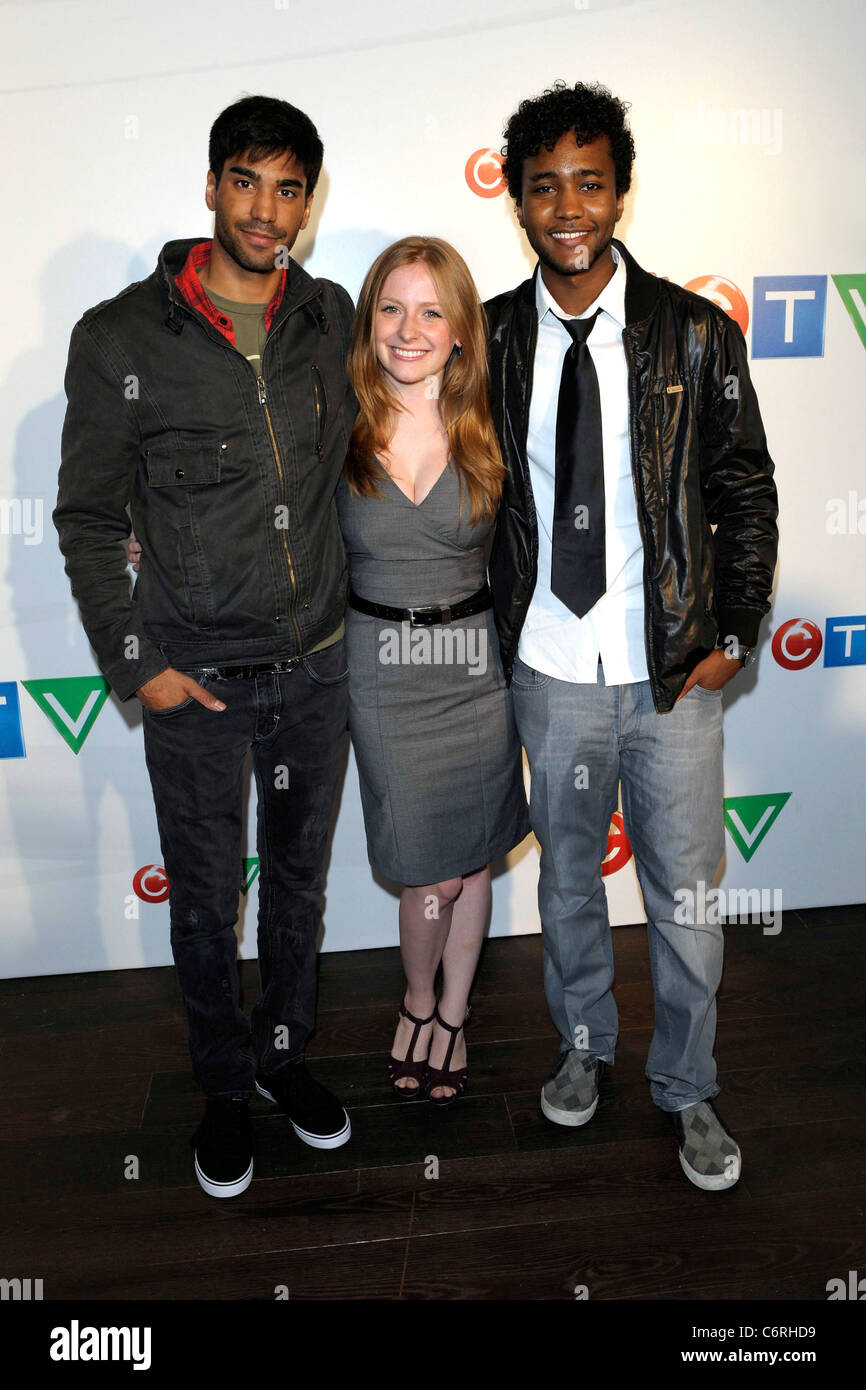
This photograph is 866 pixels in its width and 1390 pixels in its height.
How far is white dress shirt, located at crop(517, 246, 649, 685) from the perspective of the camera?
7.03 ft

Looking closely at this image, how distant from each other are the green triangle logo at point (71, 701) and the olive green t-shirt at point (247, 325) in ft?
3.77

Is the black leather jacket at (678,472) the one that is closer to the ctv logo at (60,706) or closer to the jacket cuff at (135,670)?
the jacket cuff at (135,670)

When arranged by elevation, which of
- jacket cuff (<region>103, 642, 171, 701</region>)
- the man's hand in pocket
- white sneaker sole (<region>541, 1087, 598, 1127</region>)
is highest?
jacket cuff (<region>103, 642, 171, 701</region>)

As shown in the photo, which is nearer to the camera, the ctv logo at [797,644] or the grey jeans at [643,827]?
the grey jeans at [643,827]

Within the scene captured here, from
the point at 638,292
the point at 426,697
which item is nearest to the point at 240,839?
the point at 426,697

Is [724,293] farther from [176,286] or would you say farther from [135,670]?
[135,670]

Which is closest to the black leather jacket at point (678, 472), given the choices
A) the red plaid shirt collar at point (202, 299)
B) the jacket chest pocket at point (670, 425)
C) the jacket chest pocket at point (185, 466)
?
the jacket chest pocket at point (670, 425)

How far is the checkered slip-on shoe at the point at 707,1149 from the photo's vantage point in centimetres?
228

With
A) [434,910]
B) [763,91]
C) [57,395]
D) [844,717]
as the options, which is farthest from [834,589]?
[57,395]

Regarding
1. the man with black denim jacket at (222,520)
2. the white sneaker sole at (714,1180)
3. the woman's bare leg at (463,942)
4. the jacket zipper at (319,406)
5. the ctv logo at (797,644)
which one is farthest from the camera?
the ctv logo at (797,644)

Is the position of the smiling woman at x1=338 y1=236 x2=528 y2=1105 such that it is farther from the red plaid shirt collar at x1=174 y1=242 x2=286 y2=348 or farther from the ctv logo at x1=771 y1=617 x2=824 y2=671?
the ctv logo at x1=771 y1=617 x2=824 y2=671

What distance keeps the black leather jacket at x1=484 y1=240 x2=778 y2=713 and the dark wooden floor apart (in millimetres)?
972

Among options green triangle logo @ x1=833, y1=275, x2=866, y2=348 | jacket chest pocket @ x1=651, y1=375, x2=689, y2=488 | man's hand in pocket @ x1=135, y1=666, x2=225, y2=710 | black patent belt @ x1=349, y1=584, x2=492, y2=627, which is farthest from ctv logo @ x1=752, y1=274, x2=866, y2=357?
man's hand in pocket @ x1=135, y1=666, x2=225, y2=710

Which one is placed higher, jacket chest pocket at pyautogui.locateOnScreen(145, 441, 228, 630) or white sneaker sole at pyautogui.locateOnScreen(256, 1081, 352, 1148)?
jacket chest pocket at pyautogui.locateOnScreen(145, 441, 228, 630)
